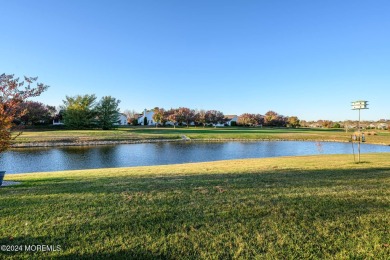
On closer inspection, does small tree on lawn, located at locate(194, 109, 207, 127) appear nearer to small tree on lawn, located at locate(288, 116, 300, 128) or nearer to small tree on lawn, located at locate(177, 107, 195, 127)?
small tree on lawn, located at locate(177, 107, 195, 127)

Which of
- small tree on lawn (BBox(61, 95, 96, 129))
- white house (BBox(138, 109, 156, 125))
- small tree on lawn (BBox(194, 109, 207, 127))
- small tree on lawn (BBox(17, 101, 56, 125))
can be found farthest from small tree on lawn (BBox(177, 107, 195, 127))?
small tree on lawn (BBox(17, 101, 56, 125))

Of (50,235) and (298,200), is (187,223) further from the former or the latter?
(298,200)

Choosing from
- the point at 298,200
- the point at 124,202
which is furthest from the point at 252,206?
the point at 124,202

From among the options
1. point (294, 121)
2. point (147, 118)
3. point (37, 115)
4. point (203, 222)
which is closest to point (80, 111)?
point (37, 115)

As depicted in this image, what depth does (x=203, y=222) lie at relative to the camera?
4.02 m

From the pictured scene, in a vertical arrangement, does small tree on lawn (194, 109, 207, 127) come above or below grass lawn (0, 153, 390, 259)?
above

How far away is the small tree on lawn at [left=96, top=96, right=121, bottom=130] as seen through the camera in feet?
189

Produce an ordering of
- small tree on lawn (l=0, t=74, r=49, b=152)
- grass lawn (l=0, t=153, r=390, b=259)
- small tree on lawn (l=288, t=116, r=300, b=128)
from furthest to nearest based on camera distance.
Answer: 1. small tree on lawn (l=288, t=116, r=300, b=128)
2. small tree on lawn (l=0, t=74, r=49, b=152)
3. grass lawn (l=0, t=153, r=390, b=259)

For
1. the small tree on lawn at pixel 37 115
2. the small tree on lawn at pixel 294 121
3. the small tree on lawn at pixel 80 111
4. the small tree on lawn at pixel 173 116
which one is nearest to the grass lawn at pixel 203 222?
the small tree on lawn at pixel 80 111

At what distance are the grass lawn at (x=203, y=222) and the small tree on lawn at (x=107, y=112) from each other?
5461 centimetres

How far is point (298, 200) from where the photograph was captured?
203 inches

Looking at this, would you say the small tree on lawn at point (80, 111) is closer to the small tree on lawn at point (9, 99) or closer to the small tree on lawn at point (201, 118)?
the small tree on lawn at point (201, 118)

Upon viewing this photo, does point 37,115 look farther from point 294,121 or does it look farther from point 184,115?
point 294,121

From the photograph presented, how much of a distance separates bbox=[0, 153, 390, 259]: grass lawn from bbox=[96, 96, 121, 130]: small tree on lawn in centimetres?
5461
